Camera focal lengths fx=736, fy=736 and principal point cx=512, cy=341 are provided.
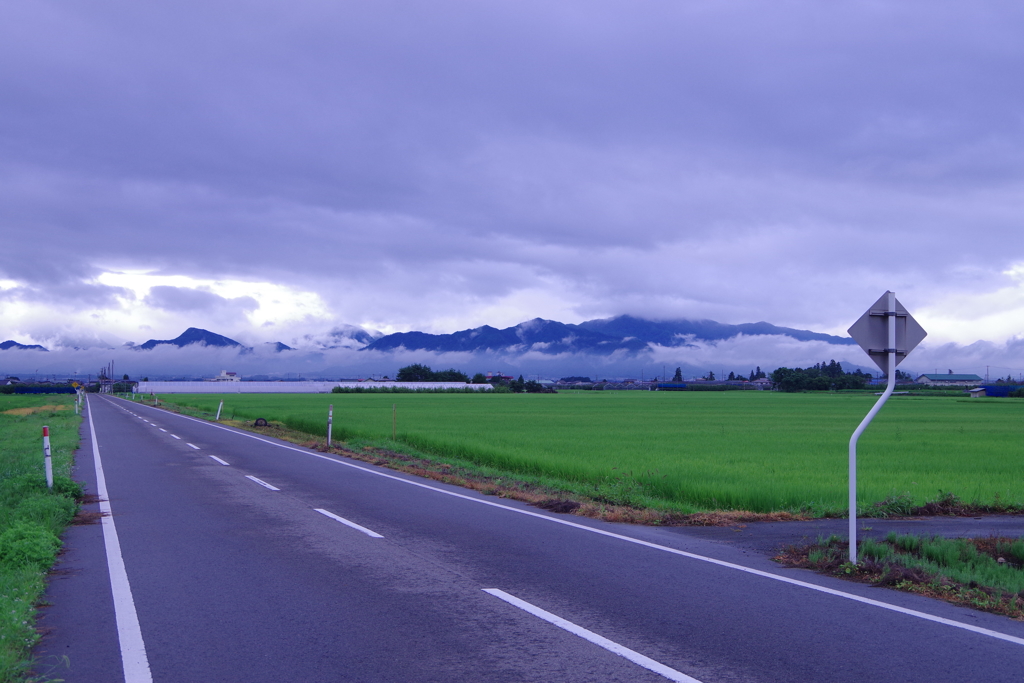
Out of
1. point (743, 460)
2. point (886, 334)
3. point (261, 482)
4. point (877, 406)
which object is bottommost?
point (261, 482)

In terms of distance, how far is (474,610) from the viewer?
22.6 feet

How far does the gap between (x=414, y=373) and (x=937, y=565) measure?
181 meters

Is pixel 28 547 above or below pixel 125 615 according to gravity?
above

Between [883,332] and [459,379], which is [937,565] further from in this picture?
[459,379]

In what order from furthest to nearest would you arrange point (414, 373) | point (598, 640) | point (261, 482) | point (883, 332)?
point (414, 373) → point (261, 482) → point (883, 332) → point (598, 640)

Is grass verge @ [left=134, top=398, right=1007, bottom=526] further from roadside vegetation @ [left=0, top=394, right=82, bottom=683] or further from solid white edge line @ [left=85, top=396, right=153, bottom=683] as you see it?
roadside vegetation @ [left=0, top=394, right=82, bottom=683]

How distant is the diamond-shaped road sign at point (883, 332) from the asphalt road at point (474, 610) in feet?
9.19

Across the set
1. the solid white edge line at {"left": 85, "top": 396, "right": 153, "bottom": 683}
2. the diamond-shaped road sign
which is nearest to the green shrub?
the solid white edge line at {"left": 85, "top": 396, "right": 153, "bottom": 683}

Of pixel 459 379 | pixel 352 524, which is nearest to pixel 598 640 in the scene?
pixel 352 524

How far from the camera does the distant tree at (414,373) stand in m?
184

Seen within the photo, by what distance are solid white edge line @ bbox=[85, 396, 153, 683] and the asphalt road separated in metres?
0.03

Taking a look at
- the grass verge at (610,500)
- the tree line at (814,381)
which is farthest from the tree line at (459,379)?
the grass verge at (610,500)

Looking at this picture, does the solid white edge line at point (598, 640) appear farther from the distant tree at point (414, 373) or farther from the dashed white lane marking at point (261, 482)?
the distant tree at point (414, 373)

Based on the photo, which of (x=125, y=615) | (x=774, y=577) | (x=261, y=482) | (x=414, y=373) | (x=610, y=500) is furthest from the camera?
(x=414, y=373)
